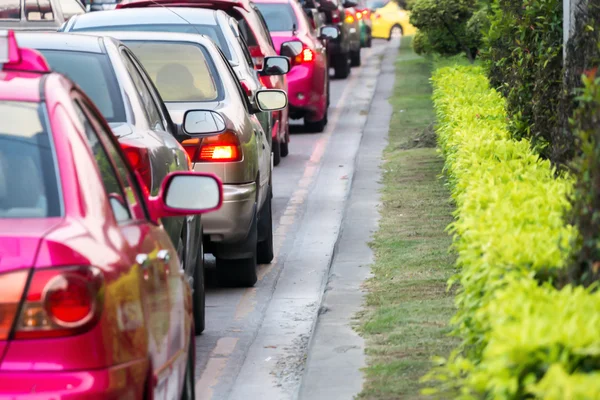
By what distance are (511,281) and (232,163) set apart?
4.56 meters

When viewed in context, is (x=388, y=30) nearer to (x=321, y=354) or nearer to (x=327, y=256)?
(x=327, y=256)

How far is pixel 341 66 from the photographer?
30.1 m

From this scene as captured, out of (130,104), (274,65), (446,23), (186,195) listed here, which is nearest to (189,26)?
(274,65)

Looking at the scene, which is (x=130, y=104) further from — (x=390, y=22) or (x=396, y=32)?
(x=396, y=32)

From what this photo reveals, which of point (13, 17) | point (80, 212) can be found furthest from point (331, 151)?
point (80, 212)

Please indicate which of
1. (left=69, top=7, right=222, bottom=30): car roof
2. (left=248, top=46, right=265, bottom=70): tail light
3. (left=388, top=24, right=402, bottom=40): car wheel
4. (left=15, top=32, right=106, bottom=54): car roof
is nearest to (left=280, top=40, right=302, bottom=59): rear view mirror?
(left=248, top=46, right=265, bottom=70): tail light

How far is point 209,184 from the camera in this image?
5.02 metres

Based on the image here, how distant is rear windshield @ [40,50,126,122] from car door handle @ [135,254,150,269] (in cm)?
252

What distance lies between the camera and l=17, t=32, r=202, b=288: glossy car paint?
21.5 feet

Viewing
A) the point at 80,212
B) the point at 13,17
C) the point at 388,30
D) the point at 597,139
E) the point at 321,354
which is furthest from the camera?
the point at 388,30

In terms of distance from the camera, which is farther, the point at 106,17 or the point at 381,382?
the point at 106,17

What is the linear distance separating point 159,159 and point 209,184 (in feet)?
5.43

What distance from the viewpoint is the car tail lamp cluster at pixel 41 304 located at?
3686mm

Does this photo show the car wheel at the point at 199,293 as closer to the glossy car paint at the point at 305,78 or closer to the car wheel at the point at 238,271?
the car wheel at the point at 238,271
